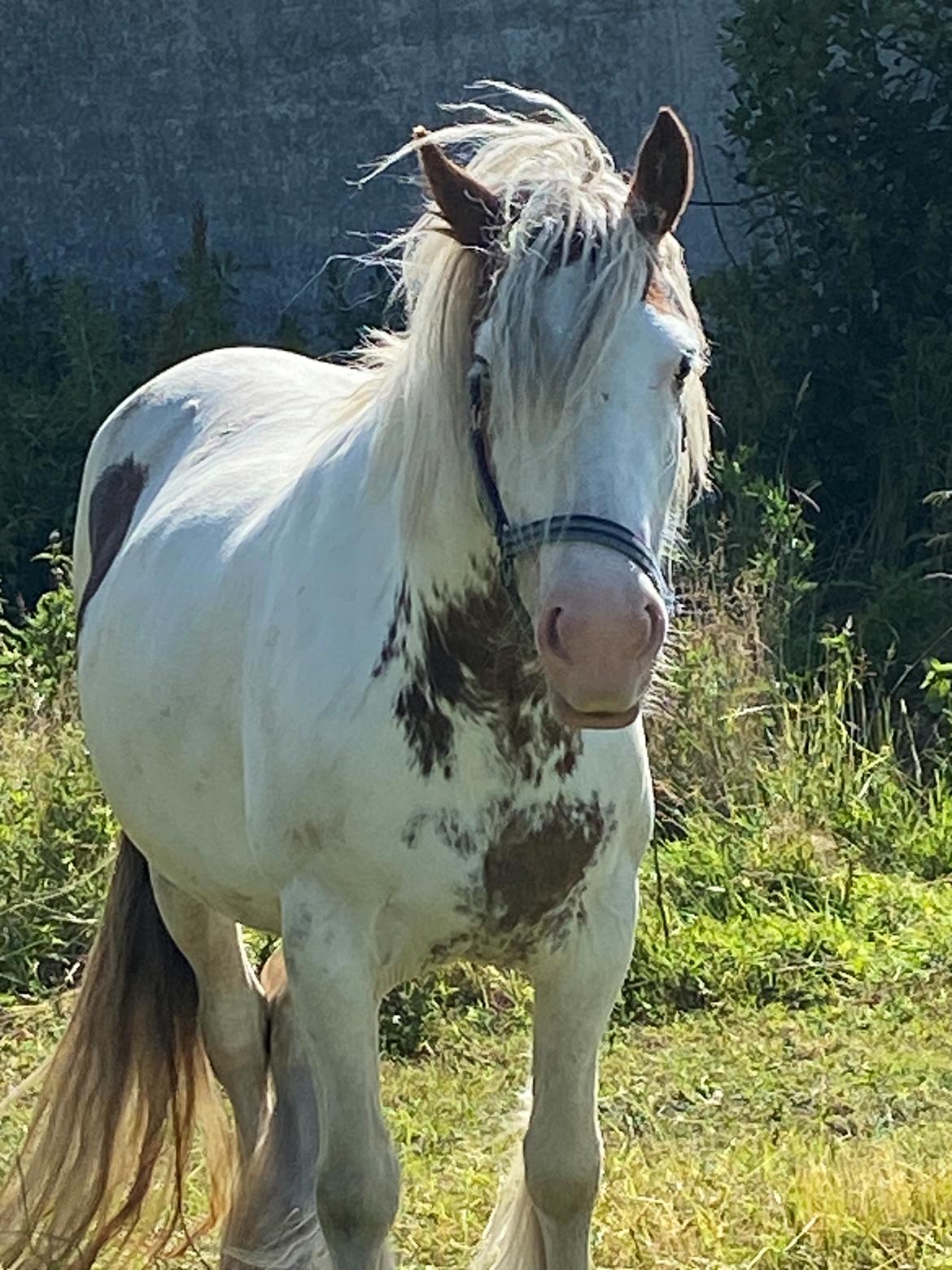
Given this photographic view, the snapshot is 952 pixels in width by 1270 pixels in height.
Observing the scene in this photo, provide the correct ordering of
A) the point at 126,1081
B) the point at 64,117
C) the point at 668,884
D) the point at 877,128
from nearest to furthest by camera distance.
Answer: the point at 126,1081
the point at 668,884
the point at 877,128
the point at 64,117

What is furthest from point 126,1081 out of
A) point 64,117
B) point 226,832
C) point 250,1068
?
point 64,117

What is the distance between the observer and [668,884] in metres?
5.30

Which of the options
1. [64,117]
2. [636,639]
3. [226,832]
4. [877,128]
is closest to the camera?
[636,639]

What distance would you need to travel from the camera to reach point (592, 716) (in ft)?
7.62

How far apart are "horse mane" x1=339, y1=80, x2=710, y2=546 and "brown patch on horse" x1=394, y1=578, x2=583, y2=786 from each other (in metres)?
0.15

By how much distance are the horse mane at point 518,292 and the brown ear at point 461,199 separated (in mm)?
19

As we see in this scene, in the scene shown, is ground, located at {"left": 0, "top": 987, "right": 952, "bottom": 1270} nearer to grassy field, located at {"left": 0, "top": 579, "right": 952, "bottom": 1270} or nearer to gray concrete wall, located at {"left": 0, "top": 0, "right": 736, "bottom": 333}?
grassy field, located at {"left": 0, "top": 579, "right": 952, "bottom": 1270}

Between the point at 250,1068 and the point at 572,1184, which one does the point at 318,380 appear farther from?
the point at 572,1184

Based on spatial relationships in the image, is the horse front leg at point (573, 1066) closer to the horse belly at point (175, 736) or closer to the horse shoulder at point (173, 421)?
the horse belly at point (175, 736)

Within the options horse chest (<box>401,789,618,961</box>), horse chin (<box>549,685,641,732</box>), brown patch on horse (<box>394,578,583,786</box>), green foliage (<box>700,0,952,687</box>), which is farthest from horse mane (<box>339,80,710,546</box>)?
green foliage (<box>700,0,952,687</box>)

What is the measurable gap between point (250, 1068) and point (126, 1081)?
8.9 inches

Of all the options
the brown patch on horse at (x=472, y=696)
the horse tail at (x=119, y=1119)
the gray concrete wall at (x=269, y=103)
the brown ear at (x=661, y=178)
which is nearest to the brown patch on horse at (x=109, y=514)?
the horse tail at (x=119, y=1119)

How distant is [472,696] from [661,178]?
710mm

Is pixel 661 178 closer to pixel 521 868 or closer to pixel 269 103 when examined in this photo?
pixel 521 868
